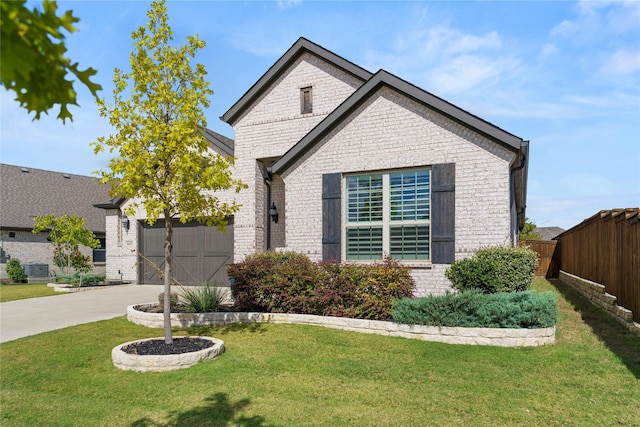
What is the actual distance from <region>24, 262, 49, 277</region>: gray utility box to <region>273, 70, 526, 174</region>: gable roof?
18310mm

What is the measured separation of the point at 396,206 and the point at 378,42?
3.84 m

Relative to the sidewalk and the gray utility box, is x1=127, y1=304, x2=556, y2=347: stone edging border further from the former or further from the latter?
the gray utility box

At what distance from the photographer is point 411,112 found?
9.97 m

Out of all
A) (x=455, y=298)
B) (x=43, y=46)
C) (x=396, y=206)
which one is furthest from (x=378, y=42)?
(x=43, y=46)

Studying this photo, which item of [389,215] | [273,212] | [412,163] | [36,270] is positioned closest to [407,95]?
[412,163]

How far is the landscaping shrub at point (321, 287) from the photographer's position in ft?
28.3

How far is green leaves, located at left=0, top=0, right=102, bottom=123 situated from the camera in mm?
1590

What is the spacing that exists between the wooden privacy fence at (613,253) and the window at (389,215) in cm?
396

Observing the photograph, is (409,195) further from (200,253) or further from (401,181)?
(200,253)

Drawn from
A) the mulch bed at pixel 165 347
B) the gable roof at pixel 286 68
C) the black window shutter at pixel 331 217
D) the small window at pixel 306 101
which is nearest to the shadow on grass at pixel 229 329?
the mulch bed at pixel 165 347

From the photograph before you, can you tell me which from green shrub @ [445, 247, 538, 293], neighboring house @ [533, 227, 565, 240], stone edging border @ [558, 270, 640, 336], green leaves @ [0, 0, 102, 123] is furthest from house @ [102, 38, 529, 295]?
neighboring house @ [533, 227, 565, 240]

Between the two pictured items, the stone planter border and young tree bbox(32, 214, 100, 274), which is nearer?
the stone planter border

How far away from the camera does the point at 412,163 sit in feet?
32.2

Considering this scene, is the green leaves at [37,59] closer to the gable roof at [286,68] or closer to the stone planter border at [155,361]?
the stone planter border at [155,361]
